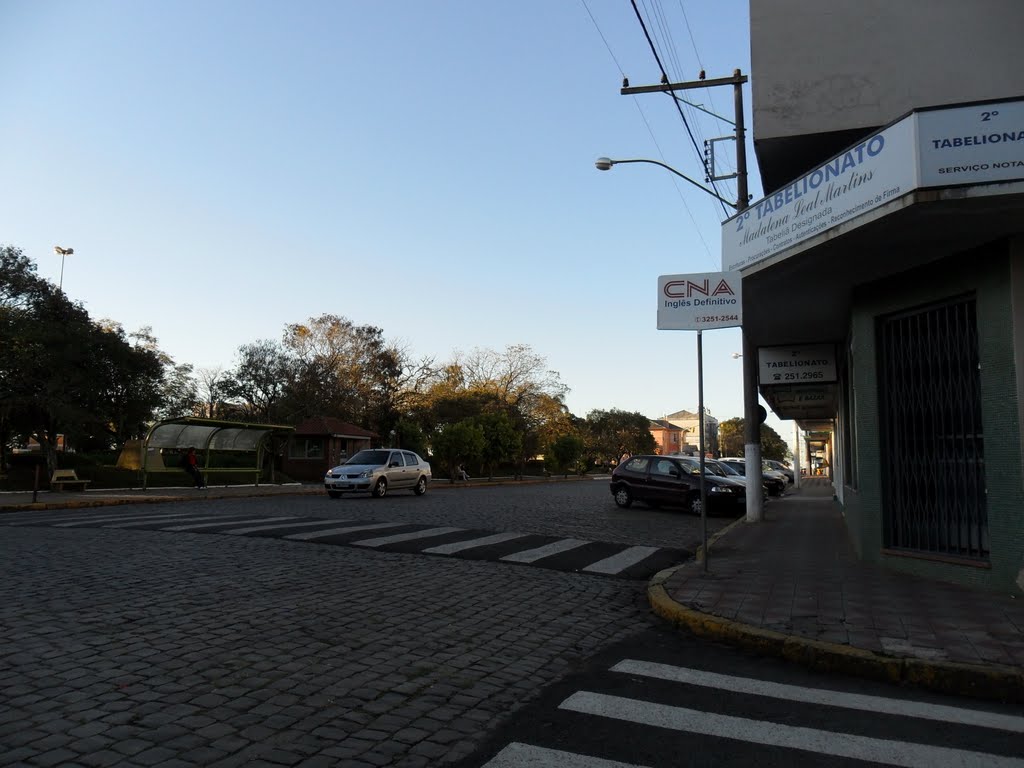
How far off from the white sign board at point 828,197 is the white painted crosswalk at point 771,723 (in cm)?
462

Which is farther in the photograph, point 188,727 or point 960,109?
point 960,109

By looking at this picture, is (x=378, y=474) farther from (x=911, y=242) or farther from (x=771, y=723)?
(x=771, y=723)

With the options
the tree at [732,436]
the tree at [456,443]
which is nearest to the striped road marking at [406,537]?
the tree at [456,443]

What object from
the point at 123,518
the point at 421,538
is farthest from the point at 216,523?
the point at 421,538

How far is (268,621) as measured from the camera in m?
6.27

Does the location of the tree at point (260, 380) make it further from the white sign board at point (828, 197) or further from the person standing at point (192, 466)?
the white sign board at point (828, 197)

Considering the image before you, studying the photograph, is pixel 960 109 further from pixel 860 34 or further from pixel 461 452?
pixel 461 452

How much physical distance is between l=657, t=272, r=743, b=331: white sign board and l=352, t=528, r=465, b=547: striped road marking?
18.4 feet

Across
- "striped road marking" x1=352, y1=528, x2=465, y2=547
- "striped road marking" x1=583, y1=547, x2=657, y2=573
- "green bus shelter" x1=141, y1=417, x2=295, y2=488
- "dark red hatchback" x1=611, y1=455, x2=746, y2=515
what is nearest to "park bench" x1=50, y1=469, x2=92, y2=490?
"green bus shelter" x1=141, y1=417, x2=295, y2=488

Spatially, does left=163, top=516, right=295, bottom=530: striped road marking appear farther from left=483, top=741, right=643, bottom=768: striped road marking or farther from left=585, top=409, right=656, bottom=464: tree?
left=585, top=409, right=656, bottom=464: tree

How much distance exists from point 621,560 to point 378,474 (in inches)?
583

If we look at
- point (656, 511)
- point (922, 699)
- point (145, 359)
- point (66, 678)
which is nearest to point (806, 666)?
point (922, 699)

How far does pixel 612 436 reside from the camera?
335 ft

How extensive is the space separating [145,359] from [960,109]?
3374 cm
